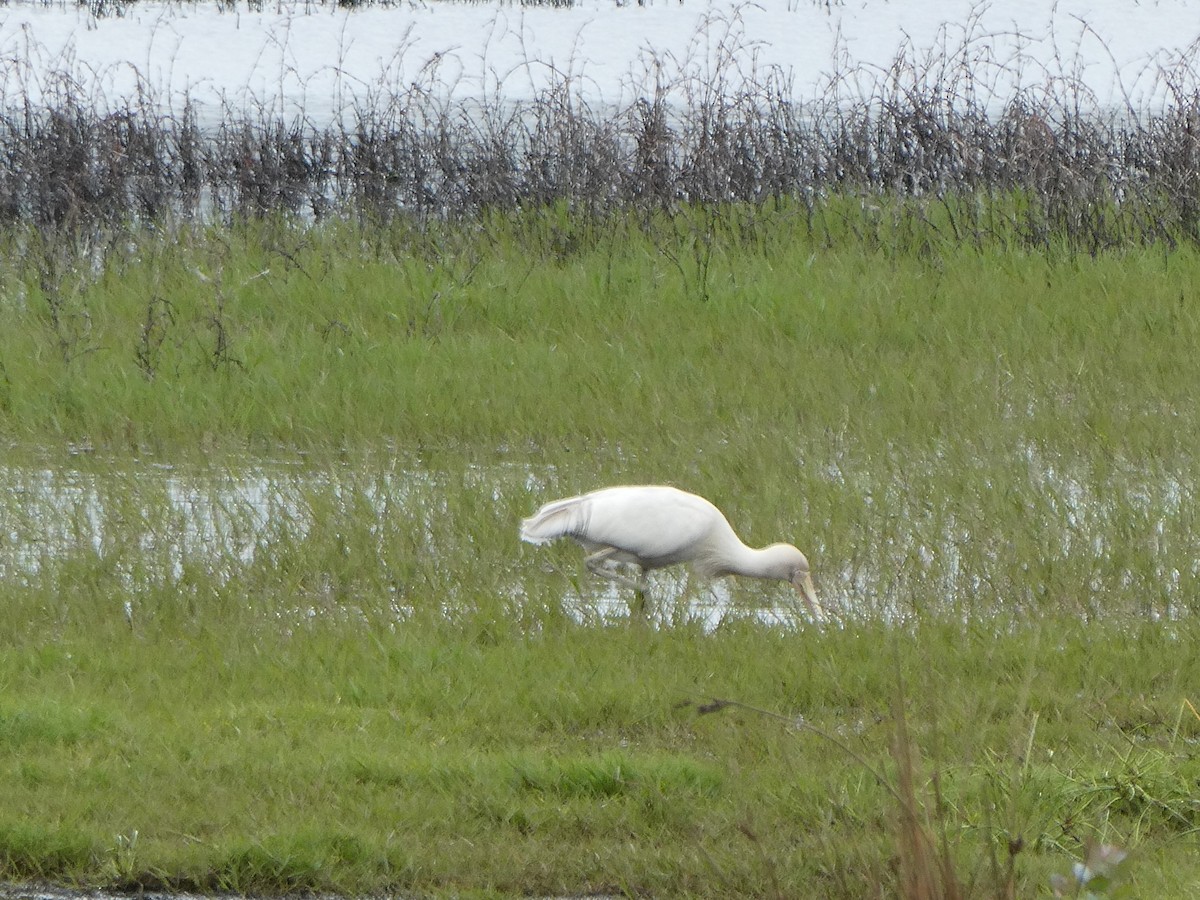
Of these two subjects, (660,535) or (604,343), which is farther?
(604,343)

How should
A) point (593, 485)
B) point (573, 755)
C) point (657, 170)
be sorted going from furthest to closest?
point (657, 170) → point (593, 485) → point (573, 755)

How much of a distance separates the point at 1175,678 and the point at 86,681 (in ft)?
9.47

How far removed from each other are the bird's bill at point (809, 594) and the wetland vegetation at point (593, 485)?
175 millimetres

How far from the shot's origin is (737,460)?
6.75m

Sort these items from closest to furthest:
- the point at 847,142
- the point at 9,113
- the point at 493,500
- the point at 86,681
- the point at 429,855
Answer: the point at 429,855 < the point at 86,681 < the point at 493,500 < the point at 847,142 < the point at 9,113

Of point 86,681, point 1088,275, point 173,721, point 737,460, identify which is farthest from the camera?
point 1088,275

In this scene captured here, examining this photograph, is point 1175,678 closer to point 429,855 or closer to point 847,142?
point 429,855

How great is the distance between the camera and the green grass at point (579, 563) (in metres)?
3.74

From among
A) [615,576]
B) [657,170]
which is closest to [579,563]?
[615,576]

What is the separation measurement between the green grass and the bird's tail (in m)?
0.19

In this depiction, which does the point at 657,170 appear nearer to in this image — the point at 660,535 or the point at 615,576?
the point at 615,576

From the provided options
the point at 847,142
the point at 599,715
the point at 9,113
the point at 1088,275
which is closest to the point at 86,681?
the point at 599,715

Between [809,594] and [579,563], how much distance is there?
94 centimetres

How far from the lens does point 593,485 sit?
655 centimetres
